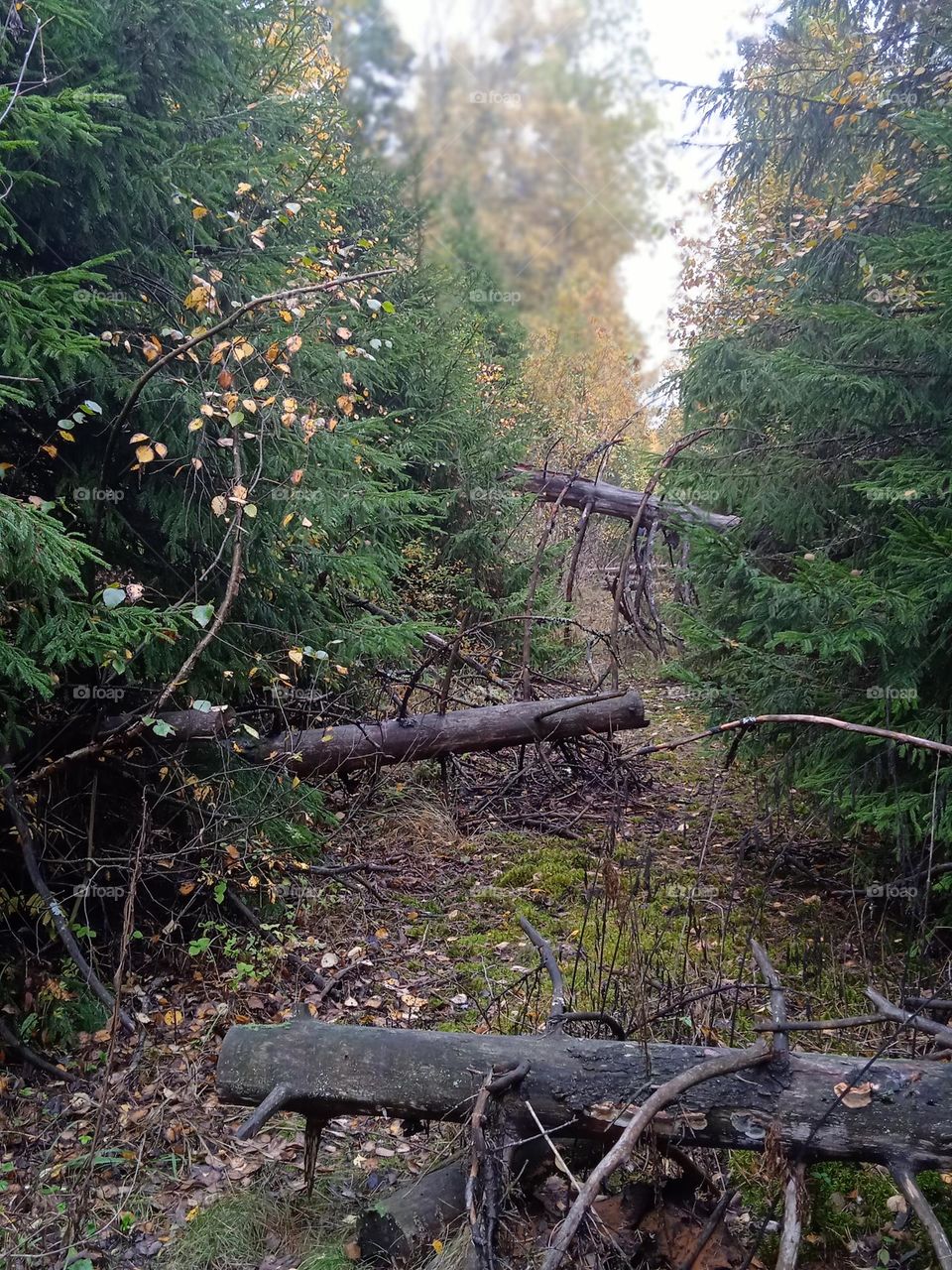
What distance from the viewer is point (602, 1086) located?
262cm

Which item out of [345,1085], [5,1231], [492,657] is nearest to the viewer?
[345,1085]

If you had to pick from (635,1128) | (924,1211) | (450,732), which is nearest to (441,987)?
(450,732)

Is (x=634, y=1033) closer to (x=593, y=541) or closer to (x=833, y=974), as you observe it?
(x=833, y=974)

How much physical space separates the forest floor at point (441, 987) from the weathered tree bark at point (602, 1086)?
24 centimetres

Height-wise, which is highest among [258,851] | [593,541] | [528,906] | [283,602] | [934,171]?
[593,541]

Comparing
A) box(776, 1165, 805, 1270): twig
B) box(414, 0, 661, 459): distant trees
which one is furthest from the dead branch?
box(776, 1165, 805, 1270): twig

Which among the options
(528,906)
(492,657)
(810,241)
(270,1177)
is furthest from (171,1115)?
(810,241)

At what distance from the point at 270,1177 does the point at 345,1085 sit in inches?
31.5

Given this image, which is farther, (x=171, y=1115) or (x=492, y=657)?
(x=492, y=657)

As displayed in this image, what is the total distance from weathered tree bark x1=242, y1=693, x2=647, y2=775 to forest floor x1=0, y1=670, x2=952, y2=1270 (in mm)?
393

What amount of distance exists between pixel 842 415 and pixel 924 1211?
14.3 feet

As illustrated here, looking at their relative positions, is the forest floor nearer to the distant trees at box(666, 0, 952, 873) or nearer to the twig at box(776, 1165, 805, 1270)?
the twig at box(776, 1165, 805, 1270)

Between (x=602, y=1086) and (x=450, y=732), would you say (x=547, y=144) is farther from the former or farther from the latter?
(x=450, y=732)

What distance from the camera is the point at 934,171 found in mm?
4371
